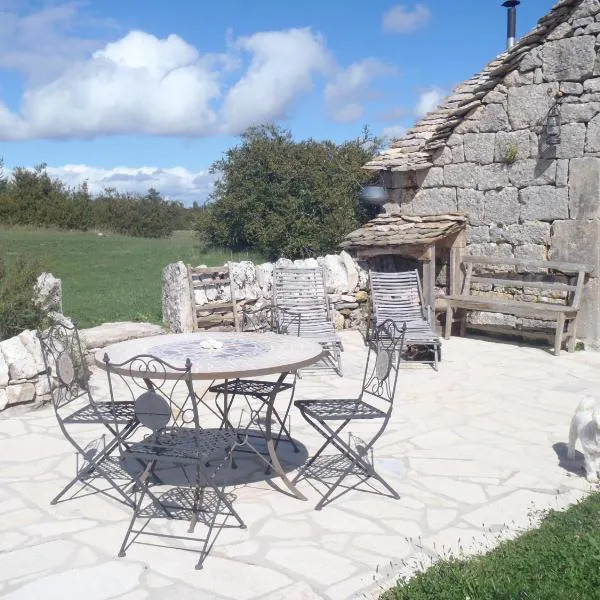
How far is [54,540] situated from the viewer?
3867mm

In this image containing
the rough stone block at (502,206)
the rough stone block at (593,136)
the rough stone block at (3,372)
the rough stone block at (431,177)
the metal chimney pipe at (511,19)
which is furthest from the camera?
the metal chimney pipe at (511,19)

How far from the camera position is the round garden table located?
4047 mm

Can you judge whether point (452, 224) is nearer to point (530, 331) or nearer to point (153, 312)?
point (530, 331)

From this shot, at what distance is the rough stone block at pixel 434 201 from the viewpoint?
10.5 metres

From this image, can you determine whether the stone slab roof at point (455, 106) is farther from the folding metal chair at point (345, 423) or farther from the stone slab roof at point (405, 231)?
the folding metal chair at point (345, 423)

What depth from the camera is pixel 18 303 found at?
6836 mm

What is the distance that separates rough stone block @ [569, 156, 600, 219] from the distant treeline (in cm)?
1547

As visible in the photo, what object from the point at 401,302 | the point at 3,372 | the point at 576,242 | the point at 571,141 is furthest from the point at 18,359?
the point at 571,141

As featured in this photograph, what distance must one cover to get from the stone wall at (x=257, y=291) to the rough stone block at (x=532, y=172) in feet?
7.96

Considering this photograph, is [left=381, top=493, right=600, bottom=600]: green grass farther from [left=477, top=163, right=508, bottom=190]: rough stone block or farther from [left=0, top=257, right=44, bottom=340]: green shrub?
[left=477, top=163, right=508, bottom=190]: rough stone block

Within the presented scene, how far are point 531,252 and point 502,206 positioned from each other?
0.77 meters

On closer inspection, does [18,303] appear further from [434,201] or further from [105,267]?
[105,267]

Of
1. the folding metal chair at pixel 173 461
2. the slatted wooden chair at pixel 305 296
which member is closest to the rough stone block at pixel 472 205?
the slatted wooden chair at pixel 305 296

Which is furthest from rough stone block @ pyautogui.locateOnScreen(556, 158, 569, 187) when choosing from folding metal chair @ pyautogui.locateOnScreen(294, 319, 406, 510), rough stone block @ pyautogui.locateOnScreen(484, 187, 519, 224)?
folding metal chair @ pyautogui.locateOnScreen(294, 319, 406, 510)
